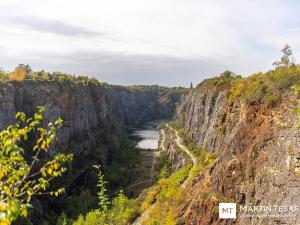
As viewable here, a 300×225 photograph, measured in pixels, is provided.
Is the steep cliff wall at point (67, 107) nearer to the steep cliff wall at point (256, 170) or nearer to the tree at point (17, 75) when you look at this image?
the tree at point (17, 75)

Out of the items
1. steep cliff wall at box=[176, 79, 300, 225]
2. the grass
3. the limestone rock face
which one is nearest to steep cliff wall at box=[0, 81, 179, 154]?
the limestone rock face

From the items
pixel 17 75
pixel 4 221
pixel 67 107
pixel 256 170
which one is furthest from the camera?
pixel 67 107

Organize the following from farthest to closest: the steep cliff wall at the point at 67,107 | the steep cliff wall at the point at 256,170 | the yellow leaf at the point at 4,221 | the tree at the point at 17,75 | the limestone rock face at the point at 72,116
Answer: the tree at the point at 17,75, the limestone rock face at the point at 72,116, the steep cliff wall at the point at 67,107, the steep cliff wall at the point at 256,170, the yellow leaf at the point at 4,221

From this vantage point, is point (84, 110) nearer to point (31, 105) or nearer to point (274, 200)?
point (31, 105)

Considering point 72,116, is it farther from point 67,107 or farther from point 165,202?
point 165,202

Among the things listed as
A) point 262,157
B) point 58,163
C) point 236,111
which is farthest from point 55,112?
point 58,163

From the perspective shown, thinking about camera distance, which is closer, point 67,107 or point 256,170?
point 256,170

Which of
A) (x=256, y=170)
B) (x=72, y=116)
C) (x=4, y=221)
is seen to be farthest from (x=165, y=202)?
(x=72, y=116)

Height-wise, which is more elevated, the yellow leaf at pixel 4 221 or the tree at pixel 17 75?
the tree at pixel 17 75

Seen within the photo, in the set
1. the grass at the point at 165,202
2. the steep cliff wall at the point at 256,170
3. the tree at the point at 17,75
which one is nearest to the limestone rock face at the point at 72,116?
the tree at the point at 17,75

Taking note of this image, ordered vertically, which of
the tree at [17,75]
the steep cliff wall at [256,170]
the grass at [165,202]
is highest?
the tree at [17,75]

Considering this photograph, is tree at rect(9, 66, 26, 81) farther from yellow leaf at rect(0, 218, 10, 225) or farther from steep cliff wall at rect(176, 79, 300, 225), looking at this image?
yellow leaf at rect(0, 218, 10, 225)
